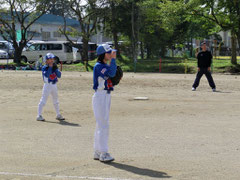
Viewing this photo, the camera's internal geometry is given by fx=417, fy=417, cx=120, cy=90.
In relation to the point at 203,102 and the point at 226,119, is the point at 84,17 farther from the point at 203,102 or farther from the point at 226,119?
the point at 226,119

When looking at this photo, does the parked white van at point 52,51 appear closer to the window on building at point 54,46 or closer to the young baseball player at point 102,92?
the window on building at point 54,46

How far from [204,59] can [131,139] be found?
30.3ft

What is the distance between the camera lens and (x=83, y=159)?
632 centimetres

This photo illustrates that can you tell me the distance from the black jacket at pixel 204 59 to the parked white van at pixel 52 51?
69.2 ft

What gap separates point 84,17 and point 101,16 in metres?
1.32

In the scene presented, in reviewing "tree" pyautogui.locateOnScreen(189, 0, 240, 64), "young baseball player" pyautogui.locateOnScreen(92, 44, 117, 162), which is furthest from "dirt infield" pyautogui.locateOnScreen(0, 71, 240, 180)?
"tree" pyautogui.locateOnScreen(189, 0, 240, 64)

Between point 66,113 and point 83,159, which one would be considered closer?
point 83,159

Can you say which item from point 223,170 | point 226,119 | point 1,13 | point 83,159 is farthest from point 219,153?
point 1,13

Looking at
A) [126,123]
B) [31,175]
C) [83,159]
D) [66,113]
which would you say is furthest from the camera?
[66,113]

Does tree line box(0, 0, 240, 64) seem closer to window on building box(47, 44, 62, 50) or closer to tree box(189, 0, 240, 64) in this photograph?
tree box(189, 0, 240, 64)

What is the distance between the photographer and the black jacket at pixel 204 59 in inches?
636

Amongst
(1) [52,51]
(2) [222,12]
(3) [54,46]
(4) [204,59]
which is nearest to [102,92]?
(4) [204,59]

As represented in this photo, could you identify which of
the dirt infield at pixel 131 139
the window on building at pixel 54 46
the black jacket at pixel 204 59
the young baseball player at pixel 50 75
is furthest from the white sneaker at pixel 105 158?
the window on building at pixel 54 46

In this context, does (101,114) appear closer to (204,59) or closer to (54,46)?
(204,59)
